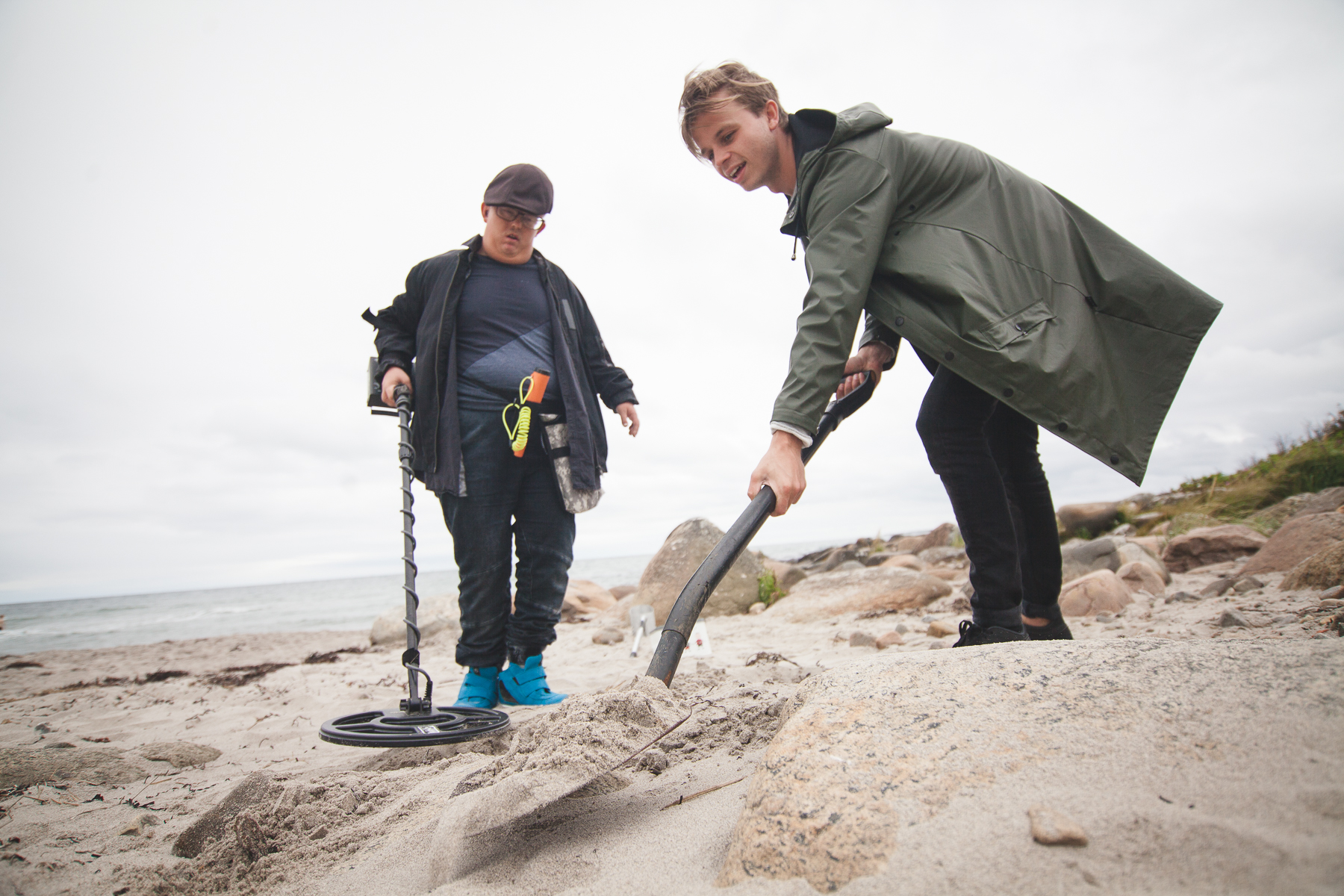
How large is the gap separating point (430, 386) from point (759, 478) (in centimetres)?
174

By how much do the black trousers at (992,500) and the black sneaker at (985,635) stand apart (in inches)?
0.7

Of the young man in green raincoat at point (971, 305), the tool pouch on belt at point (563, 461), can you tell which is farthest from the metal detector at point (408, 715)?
the young man in green raincoat at point (971, 305)

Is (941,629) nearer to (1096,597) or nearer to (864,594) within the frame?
(1096,597)

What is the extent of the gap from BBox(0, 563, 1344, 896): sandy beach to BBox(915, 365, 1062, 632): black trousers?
10.9 inches

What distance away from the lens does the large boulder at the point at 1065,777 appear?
75 centimetres

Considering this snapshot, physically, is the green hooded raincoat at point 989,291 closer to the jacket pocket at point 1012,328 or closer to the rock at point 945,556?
the jacket pocket at point 1012,328

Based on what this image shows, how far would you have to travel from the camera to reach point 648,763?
59.5 inches

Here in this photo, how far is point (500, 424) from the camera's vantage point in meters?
2.83

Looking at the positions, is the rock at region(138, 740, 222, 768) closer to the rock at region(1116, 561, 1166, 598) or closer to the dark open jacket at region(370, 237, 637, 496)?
the dark open jacket at region(370, 237, 637, 496)

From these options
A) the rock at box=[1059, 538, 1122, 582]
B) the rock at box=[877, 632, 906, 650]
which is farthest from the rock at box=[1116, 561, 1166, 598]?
the rock at box=[877, 632, 906, 650]

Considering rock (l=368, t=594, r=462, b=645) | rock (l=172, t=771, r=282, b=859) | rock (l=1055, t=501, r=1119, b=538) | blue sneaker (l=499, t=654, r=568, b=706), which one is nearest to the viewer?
rock (l=172, t=771, r=282, b=859)

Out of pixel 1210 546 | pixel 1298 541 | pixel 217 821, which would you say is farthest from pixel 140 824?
pixel 1210 546

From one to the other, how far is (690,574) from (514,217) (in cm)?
416

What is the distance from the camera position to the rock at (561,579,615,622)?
825 centimetres
